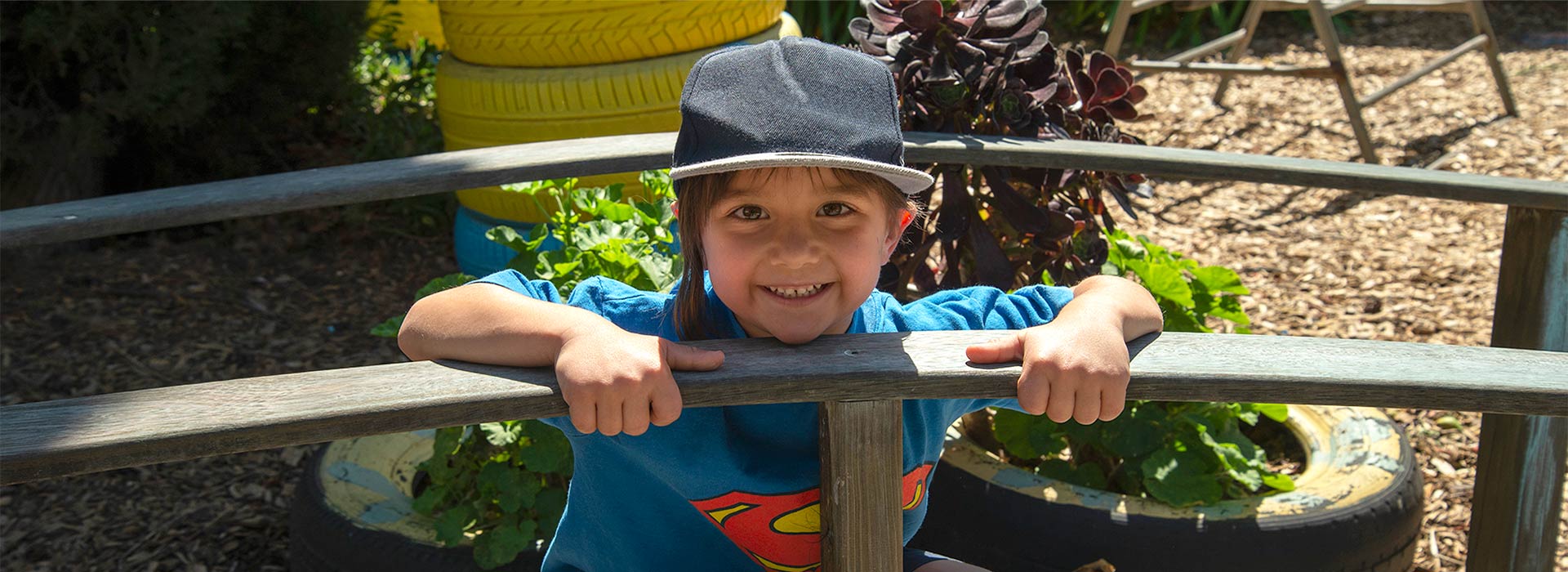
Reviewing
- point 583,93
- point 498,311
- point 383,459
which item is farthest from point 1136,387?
point 583,93

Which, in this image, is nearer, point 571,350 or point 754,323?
point 571,350

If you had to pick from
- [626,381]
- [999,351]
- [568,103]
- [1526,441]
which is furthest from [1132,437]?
[568,103]

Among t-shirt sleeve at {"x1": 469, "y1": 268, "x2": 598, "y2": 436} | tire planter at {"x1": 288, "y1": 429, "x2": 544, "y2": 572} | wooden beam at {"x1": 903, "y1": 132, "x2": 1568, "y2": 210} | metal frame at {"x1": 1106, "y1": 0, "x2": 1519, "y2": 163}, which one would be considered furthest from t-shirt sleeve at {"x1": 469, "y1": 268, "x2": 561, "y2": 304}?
metal frame at {"x1": 1106, "y1": 0, "x2": 1519, "y2": 163}

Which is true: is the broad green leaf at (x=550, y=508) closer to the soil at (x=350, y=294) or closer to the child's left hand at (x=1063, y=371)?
the soil at (x=350, y=294)

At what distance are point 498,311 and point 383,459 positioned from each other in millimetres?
1120

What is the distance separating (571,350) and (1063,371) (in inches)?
19.6

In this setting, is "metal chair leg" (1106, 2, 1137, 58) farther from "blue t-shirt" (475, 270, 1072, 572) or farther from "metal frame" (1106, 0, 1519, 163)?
"blue t-shirt" (475, 270, 1072, 572)

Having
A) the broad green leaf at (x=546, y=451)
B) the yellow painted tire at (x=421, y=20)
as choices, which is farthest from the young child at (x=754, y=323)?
the yellow painted tire at (x=421, y=20)

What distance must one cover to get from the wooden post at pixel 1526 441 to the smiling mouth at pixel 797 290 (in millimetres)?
1244

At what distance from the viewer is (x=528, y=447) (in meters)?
2.09

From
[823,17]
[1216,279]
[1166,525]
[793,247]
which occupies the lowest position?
[1166,525]

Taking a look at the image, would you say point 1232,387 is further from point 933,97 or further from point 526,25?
point 526,25

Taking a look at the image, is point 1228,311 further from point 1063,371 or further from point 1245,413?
point 1063,371

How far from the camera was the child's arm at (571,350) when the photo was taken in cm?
129
